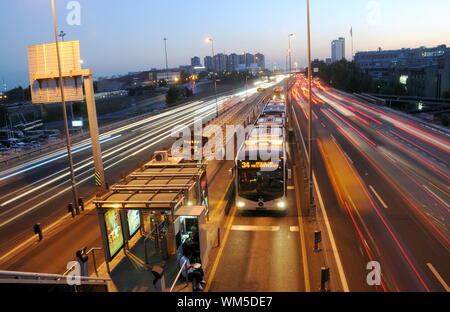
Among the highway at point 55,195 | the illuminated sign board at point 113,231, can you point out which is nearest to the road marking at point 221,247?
the illuminated sign board at point 113,231

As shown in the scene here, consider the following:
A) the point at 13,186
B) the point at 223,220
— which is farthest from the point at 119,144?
the point at 223,220

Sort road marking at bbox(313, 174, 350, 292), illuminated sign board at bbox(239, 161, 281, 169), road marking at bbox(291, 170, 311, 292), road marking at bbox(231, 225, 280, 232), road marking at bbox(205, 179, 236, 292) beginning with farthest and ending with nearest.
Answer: illuminated sign board at bbox(239, 161, 281, 169), road marking at bbox(231, 225, 280, 232), road marking at bbox(205, 179, 236, 292), road marking at bbox(291, 170, 311, 292), road marking at bbox(313, 174, 350, 292)

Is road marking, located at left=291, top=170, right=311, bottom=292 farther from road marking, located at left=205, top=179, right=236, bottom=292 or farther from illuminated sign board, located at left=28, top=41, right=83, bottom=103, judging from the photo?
illuminated sign board, located at left=28, top=41, right=83, bottom=103

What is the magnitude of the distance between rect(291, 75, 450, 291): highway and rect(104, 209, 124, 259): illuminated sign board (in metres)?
7.36

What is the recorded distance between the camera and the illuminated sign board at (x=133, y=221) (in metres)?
13.3

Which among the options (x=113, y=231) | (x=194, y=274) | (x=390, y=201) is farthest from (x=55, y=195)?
(x=390, y=201)

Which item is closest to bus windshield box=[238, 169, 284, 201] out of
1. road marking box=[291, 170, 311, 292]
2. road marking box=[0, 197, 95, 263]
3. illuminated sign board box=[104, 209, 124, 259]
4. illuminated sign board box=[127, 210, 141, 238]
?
road marking box=[291, 170, 311, 292]

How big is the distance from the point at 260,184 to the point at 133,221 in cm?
586

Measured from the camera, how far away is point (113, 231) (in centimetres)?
1188

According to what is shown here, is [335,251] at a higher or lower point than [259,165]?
lower

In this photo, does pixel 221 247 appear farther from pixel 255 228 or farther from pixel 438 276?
pixel 438 276

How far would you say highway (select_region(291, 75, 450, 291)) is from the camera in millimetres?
11531
